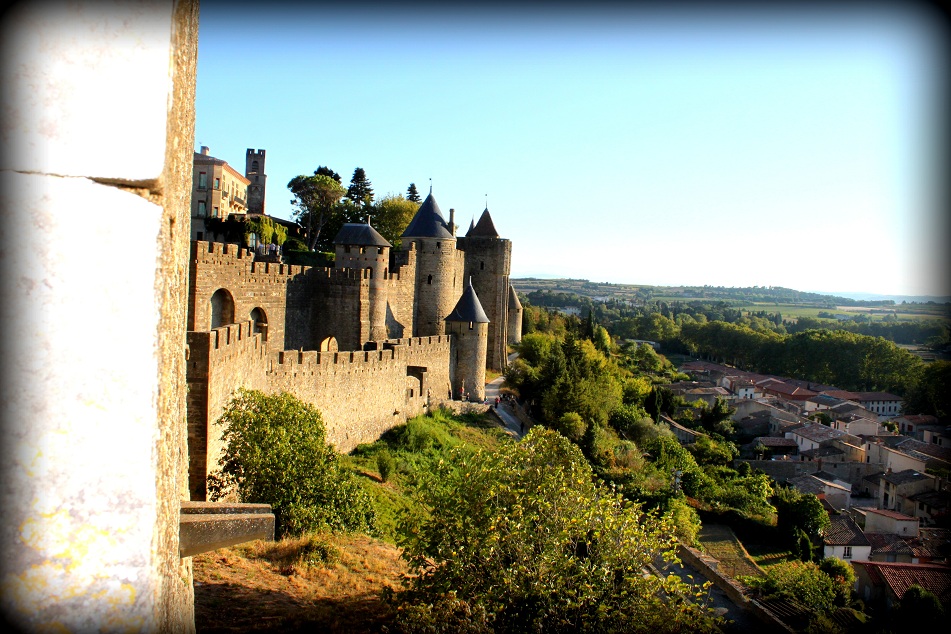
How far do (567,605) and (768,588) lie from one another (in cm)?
2070

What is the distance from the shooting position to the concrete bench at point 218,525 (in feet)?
9.95

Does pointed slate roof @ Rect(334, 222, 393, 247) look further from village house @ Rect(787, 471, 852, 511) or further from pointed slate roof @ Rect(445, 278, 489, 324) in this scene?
village house @ Rect(787, 471, 852, 511)

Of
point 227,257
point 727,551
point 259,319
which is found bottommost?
point 727,551

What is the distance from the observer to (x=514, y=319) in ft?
161

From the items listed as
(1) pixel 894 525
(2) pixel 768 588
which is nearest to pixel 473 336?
(2) pixel 768 588

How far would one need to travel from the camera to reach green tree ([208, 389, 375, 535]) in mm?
11875

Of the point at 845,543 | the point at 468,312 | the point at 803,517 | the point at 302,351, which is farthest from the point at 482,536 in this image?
the point at 845,543

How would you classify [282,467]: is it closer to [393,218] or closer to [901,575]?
[901,575]

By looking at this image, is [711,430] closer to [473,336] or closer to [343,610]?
[473,336]

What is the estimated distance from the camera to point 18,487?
2133mm

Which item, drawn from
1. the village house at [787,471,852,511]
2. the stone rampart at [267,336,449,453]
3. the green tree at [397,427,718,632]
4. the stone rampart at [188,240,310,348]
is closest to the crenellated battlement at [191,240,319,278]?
the stone rampart at [188,240,310,348]

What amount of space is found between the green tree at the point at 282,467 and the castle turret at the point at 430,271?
17.9 meters

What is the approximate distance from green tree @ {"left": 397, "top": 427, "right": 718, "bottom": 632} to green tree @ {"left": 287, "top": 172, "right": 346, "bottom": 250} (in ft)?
133

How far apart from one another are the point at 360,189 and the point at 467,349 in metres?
29.8
